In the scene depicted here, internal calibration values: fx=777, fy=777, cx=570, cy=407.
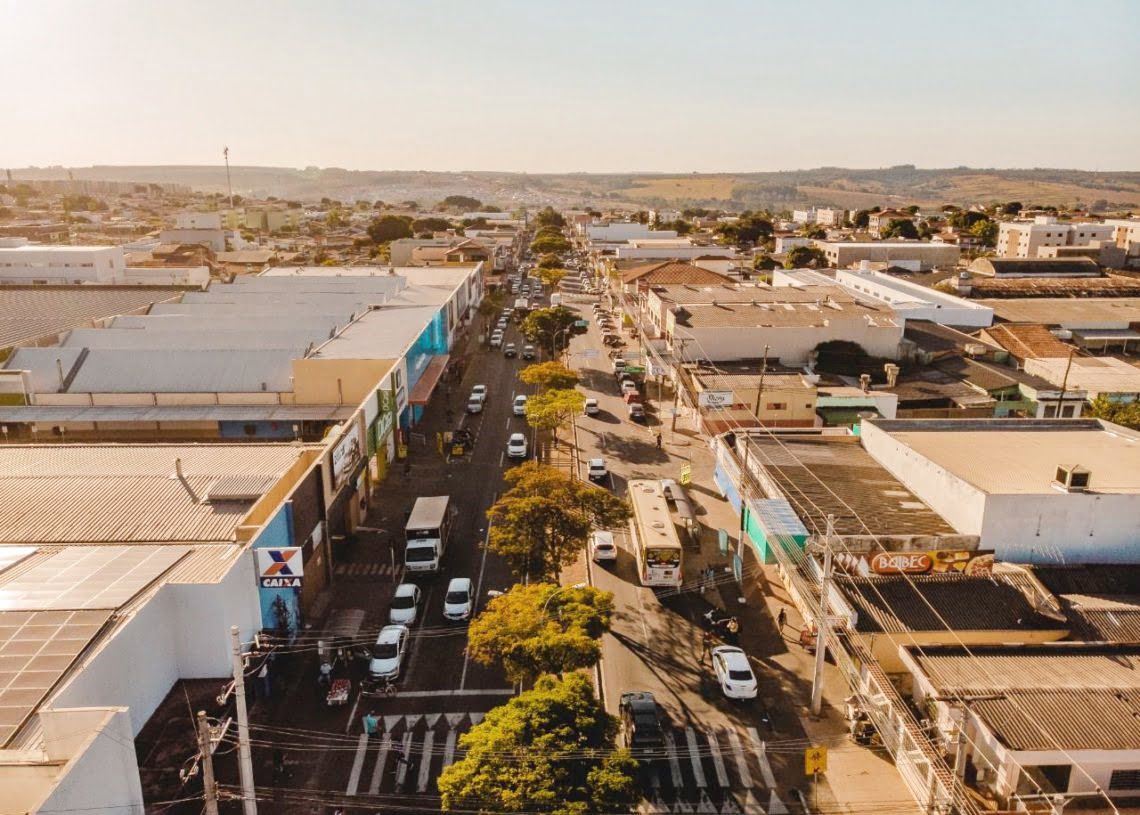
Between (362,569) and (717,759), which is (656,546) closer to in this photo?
(717,759)

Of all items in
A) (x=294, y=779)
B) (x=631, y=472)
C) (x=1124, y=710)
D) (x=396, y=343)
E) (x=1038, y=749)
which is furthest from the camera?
(x=396, y=343)

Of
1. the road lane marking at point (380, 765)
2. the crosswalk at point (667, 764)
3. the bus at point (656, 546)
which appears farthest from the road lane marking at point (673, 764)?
the bus at point (656, 546)

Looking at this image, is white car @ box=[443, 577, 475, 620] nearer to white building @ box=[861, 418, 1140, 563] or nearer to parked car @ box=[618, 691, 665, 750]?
parked car @ box=[618, 691, 665, 750]

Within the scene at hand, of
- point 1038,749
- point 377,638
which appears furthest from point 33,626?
point 1038,749

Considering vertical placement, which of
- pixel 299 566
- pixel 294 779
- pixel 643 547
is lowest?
pixel 294 779

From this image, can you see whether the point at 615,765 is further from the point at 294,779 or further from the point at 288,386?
the point at 288,386

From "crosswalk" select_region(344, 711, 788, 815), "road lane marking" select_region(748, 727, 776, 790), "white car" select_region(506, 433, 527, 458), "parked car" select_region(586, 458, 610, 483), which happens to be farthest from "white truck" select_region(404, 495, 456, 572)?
"road lane marking" select_region(748, 727, 776, 790)
